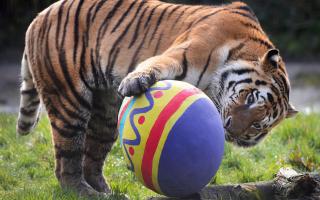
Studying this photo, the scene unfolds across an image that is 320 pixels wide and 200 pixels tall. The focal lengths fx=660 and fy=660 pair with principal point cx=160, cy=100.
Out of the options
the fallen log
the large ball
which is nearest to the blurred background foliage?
the fallen log

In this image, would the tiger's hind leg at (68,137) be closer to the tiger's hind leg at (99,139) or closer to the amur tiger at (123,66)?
the amur tiger at (123,66)

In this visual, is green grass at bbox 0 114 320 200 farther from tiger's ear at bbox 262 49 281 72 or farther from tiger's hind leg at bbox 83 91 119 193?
tiger's ear at bbox 262 49 281 72

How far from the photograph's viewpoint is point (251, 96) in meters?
4.39

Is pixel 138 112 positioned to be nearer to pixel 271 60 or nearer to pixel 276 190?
pixel 271 60

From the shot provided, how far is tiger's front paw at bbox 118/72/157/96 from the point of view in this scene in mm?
3836

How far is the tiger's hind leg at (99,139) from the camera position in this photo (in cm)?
535

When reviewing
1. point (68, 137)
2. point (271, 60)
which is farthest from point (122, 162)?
point (271, 60)

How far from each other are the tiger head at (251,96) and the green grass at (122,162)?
0.84 metres

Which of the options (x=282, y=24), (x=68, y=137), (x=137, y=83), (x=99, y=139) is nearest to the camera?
(x=137, y=83)

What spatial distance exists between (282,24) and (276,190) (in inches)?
364

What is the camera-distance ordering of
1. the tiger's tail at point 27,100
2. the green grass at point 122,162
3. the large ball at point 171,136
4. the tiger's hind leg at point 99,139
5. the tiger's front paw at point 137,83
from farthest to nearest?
the tiger's tail at point 27,100 < the tiger's hind leg at point 99,139 < the green grass at point 122,162 < the tiger's front paw at point 137,83 < the large ball at point 171,136

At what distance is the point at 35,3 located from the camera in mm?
11453

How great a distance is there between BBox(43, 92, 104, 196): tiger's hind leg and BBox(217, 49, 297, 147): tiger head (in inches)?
47.7

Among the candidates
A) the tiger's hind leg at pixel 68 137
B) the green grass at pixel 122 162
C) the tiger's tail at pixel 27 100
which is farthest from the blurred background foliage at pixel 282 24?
the tiger's hind leg at pixel 68 137
